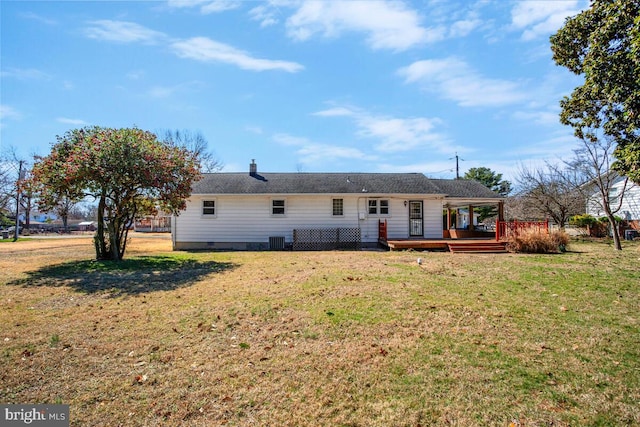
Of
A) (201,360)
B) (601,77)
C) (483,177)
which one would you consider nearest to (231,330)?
(201,360)

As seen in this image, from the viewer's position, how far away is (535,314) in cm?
600

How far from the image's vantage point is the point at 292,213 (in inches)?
747

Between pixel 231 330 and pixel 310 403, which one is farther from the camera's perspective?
pixel 231 330

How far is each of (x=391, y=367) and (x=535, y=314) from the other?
135 inches

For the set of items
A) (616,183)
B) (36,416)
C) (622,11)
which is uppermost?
(622,11)

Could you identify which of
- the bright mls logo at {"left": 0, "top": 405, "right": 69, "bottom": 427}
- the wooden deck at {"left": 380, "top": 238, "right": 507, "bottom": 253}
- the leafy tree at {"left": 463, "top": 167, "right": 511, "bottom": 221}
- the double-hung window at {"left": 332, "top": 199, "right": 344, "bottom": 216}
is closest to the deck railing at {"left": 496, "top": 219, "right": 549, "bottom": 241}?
the wooden deck at {"left": 380, "top": 238, "right": 507, "bottom": 253}

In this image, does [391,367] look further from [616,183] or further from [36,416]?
[616,183]

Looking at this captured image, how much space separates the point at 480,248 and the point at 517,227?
2254 millimetres

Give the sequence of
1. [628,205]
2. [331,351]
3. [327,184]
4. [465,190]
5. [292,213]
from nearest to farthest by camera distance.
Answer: [331,351] < [292,213] < [327,184] < [465,190] < [628,205]

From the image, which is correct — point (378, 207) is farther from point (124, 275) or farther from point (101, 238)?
point (101, 238)

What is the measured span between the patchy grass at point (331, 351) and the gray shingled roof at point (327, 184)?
420 inches

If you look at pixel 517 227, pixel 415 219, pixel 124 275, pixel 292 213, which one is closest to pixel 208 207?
pixel 292 213

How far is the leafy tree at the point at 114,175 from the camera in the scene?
11328 millimetres

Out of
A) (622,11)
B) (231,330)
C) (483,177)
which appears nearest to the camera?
(231,330)
